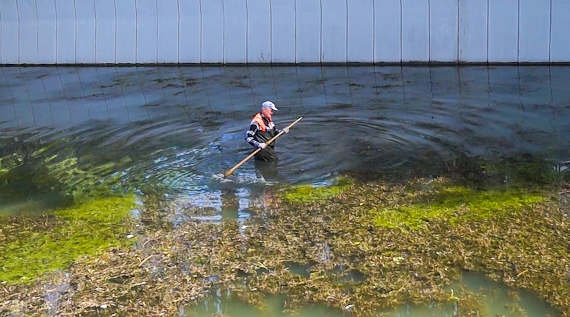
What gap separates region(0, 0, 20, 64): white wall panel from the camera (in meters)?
23.4

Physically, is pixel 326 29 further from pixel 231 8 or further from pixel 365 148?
pixel 365 148

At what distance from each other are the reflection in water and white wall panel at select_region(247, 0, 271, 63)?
3.44 ft

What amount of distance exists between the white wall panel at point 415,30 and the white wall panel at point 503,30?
1932 mm

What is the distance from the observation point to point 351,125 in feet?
40.6

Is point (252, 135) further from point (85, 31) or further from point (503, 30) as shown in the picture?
point (85, 31)

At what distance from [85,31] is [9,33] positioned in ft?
12.0

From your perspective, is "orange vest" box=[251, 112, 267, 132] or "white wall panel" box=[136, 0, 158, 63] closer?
"orange vest" box=[251, 112, 267, 132]

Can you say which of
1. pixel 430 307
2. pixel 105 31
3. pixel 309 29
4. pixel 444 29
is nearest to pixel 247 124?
pixel 430 307

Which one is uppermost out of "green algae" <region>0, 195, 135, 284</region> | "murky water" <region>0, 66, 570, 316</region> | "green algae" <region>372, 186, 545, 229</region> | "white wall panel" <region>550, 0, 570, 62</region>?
"white wall panel" <region>550, 0, 570, 62</region>

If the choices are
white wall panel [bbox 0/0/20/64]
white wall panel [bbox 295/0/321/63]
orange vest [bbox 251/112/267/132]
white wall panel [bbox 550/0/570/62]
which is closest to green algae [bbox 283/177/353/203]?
orange vest [bbox 251/112/267/132]

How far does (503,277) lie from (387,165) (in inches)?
158

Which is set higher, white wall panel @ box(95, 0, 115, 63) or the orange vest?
white wall panel @ box(95, 0, 115, 63)

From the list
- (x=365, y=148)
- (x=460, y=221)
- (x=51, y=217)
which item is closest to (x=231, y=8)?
(x=365, y=148)

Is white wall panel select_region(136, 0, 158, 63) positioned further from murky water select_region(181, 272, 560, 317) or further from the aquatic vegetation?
murky water select_region(181, 272, 560, 317)
